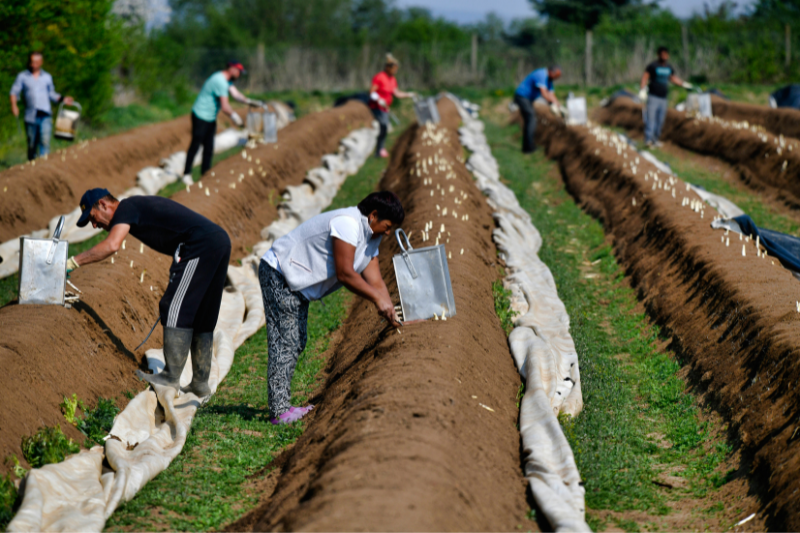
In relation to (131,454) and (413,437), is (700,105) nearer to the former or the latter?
(413,437)

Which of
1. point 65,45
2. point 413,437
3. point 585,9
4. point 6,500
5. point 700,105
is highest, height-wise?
point 585,9

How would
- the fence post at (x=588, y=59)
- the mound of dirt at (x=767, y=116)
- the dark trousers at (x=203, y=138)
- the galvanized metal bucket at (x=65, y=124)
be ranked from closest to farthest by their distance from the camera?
the dark trousers at (x=203, y=138) < the galvanized metal bucket at (x=65, y=124) < the mound of dirt at (x=767, y=116) < the fence post at (x=588, y=59)

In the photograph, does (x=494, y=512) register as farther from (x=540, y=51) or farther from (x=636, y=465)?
(x=540, y=51)

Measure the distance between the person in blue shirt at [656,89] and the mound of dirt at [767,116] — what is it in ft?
6.62

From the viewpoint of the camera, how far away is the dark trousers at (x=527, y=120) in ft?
47.6

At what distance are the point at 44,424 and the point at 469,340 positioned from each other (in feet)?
8.77

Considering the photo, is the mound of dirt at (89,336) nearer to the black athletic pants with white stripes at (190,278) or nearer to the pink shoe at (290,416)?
the black athletic pants with white stripes at (190,278)

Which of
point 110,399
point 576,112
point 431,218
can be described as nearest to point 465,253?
point 431,218

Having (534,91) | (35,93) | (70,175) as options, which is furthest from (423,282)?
(534,91)

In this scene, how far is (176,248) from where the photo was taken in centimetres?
478

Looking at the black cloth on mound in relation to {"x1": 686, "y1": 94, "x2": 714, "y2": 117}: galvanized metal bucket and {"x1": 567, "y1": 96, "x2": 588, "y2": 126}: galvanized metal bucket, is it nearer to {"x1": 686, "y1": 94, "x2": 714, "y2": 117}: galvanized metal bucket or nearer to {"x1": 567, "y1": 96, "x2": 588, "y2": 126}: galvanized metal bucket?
{"x1": 567, "y1": 96, "x2": 588, "y2": 126}: galvanized metal bucket

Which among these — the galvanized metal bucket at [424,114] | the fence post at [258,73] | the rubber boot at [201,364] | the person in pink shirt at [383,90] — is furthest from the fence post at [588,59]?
the rubber boot at [201,364]

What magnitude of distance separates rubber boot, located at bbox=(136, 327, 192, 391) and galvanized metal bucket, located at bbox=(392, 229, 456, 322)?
4.57ft

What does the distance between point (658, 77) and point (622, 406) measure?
10.3m
